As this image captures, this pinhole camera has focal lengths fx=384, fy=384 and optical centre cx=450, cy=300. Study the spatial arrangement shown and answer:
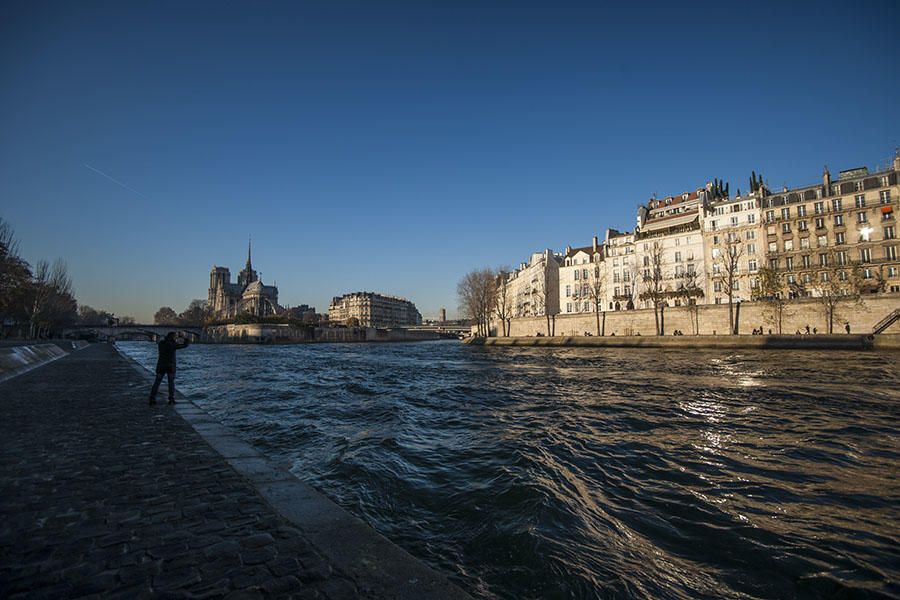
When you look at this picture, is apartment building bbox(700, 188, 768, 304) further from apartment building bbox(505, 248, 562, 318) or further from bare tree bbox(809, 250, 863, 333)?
apartment building bbox(505, 248, 562, 318)

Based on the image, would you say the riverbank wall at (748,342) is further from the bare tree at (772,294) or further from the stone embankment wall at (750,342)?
the bare tree at (772,294)

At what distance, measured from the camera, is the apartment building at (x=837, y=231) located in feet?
151

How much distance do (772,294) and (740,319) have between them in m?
8.39

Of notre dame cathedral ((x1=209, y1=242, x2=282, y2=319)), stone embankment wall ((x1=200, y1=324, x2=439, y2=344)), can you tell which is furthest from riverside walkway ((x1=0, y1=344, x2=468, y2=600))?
notre dame cathedral ((x1=209, y1=242, x2=282, y2=319))

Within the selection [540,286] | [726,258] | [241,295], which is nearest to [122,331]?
[241,295]

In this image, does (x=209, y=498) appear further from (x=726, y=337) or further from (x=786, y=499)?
(x=726, y=337)

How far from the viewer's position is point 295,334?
89375mm

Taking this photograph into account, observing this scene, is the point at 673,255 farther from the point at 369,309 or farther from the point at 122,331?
the point at 369,309

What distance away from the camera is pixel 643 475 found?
20.5 ft

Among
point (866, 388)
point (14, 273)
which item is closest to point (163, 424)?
point (866, 388)

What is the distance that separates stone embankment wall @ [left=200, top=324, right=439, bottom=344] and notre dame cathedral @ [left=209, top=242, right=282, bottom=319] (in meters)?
40.6

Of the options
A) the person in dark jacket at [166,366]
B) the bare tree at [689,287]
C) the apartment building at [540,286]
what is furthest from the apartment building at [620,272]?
the person in dark jacket at [166,366]

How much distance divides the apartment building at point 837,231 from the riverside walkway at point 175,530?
59.6 meters

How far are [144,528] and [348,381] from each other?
55.8 ft
